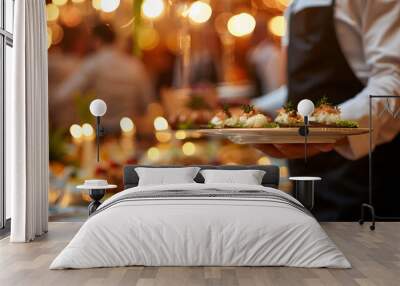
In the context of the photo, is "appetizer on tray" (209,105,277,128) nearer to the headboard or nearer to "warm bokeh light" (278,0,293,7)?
the headboard

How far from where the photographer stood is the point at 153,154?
761cm

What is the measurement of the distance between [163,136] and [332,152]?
81.9 inches

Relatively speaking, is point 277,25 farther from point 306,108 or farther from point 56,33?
point 56,33

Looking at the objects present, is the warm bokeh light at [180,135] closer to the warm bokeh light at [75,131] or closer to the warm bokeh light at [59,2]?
the warm bokeh light at [75,131]

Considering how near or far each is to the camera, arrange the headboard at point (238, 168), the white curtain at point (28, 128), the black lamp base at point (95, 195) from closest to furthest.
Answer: the white curtain at point (28, 128), the black lamp base at point (95, 195), the headboard at point (238, 168)

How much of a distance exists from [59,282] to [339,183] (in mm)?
4335

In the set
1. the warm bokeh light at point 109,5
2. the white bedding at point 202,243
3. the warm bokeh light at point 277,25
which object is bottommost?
the white bedding at point 202,243

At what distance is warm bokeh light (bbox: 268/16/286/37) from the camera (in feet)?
24.7

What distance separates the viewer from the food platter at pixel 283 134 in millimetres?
6809

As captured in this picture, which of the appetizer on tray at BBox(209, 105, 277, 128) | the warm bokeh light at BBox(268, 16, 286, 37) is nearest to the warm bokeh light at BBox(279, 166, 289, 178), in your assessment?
the appetizer on tray at BBox(209, 105, 277, 128)

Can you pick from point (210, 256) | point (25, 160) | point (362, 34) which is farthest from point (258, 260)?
point (362, 34)

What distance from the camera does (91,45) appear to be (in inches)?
300

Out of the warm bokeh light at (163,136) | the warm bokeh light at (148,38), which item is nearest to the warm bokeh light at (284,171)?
the warm bokeh light at (163,136)

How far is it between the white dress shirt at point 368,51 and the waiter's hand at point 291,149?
28cm
